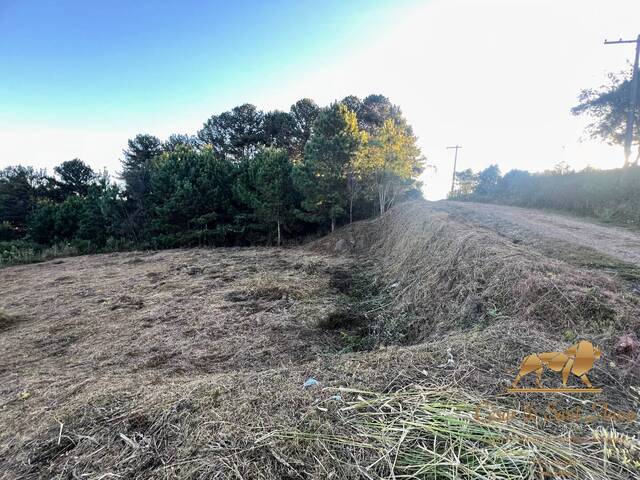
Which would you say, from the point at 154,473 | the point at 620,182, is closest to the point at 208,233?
the point at 154,473

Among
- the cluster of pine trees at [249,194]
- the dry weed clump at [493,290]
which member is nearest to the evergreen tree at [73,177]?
the cluster of pine trees at [249,194]

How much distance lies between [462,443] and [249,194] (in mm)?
14127

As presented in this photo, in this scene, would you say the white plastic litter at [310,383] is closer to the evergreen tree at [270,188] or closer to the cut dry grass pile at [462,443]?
the cut dry grass pile at [462,443]

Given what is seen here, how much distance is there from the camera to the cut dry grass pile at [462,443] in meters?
1.10

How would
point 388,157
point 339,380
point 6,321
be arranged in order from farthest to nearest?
1. point 388,157
2. point 6,321
3. point 339,380

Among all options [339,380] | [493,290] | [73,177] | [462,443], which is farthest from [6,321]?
[73,177]

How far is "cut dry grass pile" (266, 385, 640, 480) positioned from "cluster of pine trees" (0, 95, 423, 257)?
1086cm

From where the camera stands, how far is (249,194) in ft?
46.7

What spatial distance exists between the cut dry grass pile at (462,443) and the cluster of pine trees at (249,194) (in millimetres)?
10862

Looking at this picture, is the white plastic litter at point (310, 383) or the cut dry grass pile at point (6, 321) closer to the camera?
the white plastic litter at point (310, 383)

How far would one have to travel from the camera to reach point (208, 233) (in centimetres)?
1442

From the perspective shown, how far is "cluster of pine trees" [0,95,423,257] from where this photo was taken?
1168cm

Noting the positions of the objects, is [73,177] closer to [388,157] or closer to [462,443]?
[388,157]

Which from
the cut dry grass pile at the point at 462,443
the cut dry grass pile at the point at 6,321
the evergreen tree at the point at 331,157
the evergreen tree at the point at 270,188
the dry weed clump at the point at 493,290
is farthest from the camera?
the evergreen tree at the point at 270,188
